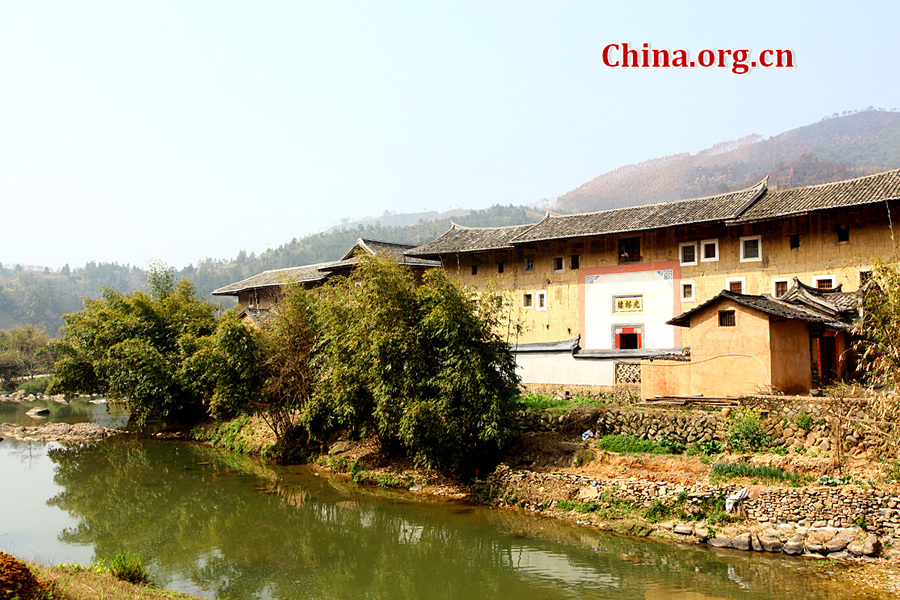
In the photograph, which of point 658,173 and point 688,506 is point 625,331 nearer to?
point 688,506

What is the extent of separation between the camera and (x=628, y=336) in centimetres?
2142

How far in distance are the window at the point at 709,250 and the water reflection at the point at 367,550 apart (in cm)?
1177

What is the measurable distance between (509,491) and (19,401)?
35.2 metres

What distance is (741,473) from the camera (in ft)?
36.3

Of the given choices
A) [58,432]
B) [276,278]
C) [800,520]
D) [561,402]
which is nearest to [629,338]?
[561,402]

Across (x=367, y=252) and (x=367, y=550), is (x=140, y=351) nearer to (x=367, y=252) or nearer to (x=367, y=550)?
(x=367, y=252)

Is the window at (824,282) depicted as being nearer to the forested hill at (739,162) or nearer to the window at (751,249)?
the window at (751,249)

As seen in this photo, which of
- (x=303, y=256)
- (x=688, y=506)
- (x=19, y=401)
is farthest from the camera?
(x=303, y=256)

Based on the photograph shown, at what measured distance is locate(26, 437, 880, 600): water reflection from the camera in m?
8.99

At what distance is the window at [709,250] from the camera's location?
19844 mm

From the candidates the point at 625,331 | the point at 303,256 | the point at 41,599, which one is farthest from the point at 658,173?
the point at 41,599

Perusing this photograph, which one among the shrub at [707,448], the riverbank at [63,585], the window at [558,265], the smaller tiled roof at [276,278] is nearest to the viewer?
the riverbank at [63,585]

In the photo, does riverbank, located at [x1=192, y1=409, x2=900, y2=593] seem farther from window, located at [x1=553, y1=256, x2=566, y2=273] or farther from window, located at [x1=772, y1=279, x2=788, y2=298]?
window, located at [x1=553, y1=256, x2=566, y2=273]

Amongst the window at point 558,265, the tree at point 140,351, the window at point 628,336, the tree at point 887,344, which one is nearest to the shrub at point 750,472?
the tree at point 887,344
